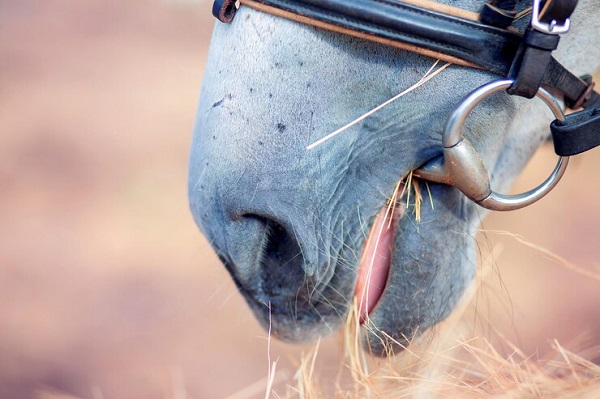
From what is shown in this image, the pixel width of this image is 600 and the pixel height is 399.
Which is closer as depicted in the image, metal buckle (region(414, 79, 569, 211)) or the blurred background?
metal buckle (region(414, 79, 569, 211))

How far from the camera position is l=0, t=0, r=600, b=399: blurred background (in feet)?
10.3

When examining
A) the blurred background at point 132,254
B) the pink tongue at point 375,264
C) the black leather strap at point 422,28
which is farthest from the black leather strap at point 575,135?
the blurred background at point 132,254

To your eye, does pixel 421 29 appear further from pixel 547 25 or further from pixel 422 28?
pixel 547 25

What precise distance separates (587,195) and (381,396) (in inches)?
144

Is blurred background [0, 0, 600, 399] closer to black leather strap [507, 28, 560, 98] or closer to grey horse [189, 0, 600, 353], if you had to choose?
grey horse [189, 0, 600, 353]

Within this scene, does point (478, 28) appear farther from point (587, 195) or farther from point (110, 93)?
point (110, 93)

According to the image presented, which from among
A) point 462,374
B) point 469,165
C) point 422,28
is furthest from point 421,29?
point 462,374

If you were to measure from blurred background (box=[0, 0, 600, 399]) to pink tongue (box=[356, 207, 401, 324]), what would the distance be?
380mm

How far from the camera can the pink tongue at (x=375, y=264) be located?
126 centimetres

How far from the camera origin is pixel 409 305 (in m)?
1.28

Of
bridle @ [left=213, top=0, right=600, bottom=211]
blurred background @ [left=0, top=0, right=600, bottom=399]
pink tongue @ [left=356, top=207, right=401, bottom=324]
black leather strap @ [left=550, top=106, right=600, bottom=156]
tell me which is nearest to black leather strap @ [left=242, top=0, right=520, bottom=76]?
bridle @ [left=213, top=0, right=600, bottom=211]

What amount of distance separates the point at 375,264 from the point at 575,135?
0.43m

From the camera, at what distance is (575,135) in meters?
1.17

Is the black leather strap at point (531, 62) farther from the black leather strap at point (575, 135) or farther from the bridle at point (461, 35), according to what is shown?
the black leather strap at point (575, 135)
